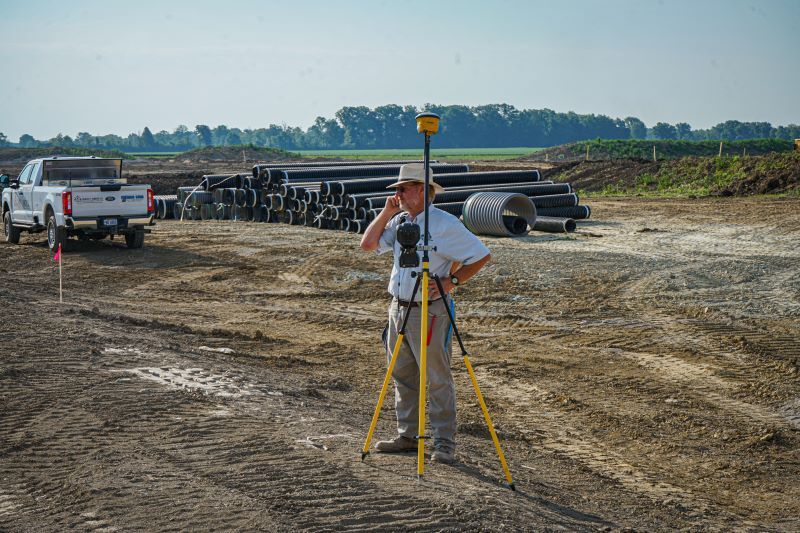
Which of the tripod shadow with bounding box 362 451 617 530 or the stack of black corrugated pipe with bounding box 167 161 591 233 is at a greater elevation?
the stack of black corrugated pipe with bounding box 167 161 591 233

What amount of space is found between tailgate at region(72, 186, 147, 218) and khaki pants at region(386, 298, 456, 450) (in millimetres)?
15822

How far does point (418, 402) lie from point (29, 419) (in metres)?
3.35

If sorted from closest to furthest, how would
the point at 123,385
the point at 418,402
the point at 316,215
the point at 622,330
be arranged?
the point at 418,402 → the point at 123,385 → the point at 622,330 → the point at 316,215

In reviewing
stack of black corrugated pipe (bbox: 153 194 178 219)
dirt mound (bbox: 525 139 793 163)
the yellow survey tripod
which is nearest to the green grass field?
dirt mound (bbox: 525 139 793 163)

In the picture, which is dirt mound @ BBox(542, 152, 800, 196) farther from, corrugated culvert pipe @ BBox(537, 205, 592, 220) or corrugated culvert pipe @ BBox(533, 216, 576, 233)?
corrugated culvert pipe @ BBox(533, 216, 576, 233)

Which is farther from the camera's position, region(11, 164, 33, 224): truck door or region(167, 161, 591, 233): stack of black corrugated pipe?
region(167, 161, 591, 233): stack of black corrugated pipe

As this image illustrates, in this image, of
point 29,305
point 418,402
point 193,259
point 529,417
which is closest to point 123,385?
point 418,402

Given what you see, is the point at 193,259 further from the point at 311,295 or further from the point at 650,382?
the point at 650,382

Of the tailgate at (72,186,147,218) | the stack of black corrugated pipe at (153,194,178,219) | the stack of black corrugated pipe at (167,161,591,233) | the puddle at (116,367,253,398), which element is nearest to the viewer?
the puddle at (116,367,253,398)

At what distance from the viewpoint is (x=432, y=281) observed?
6.61 meters

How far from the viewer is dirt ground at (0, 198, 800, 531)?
6.06m

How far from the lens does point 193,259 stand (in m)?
21.4

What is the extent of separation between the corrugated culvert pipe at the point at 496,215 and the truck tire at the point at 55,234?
33.8ft

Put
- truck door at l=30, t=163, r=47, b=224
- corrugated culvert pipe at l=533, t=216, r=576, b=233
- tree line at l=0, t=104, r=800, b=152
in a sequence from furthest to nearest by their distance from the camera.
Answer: tree line at l=0, t=104, r=800, b=152, corrugated culvert pipe at l=533, t=216, r=576, b=233, truck door at l=30, t=163, r=47, b=224
